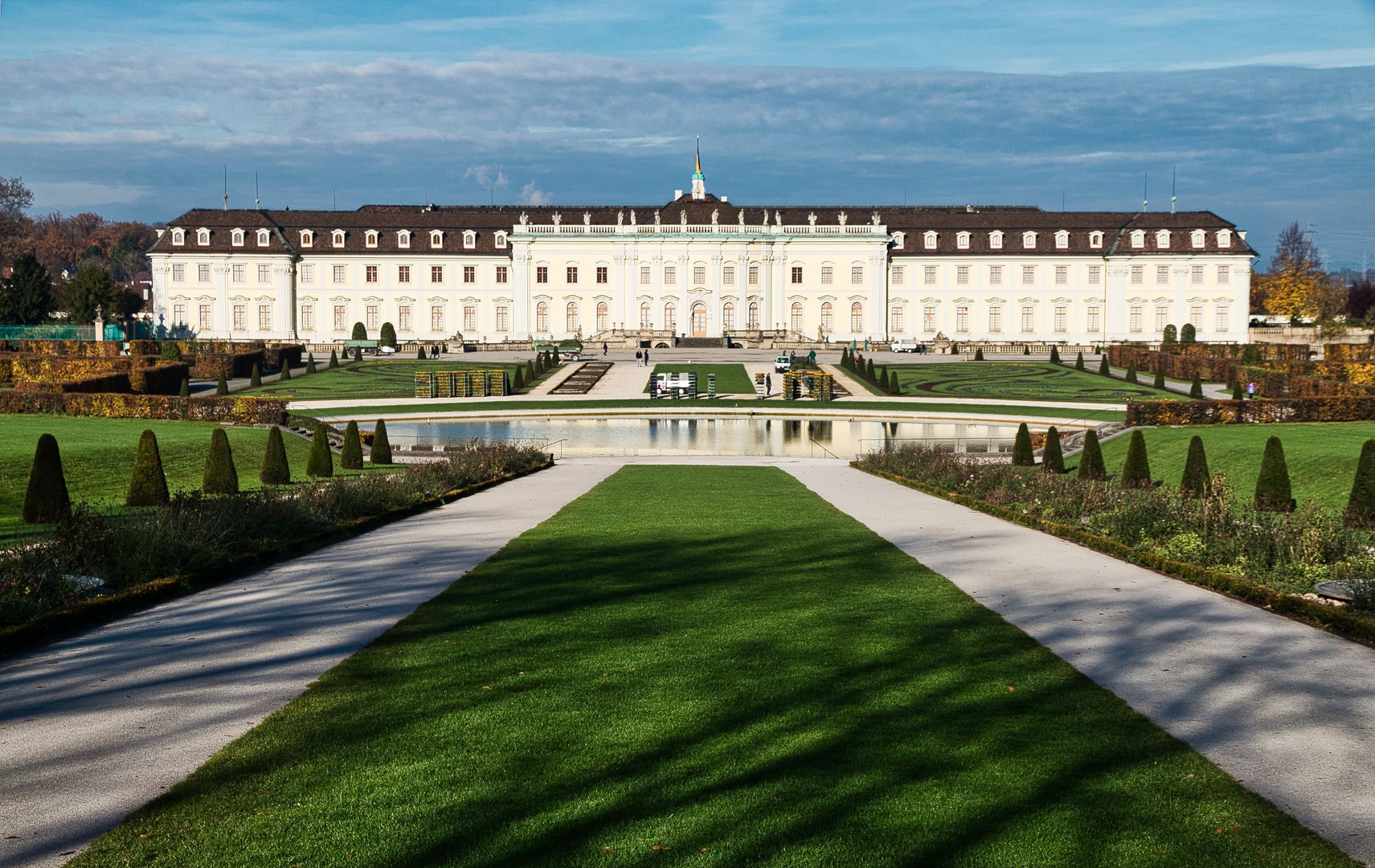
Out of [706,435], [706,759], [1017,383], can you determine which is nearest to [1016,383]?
[1017,383]

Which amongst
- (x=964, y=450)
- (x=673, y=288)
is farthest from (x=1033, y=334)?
(x=964, y=450)

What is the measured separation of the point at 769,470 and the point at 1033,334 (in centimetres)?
6925

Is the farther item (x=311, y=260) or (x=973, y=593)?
(x=311, y=260)

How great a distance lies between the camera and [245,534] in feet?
45.4

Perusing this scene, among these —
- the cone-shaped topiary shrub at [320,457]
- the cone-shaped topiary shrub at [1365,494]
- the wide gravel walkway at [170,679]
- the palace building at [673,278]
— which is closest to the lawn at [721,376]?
the palace building at [673,278]

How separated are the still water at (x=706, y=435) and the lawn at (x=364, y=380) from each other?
12104mm

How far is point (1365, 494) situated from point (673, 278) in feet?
253

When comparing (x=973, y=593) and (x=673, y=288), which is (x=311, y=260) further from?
(x=973, y=593)

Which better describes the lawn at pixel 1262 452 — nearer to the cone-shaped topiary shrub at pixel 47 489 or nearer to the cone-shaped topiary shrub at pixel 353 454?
the cone-shaped topiary shrub at pixel 353 454

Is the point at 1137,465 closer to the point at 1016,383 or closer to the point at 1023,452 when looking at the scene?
the point at 1023,452

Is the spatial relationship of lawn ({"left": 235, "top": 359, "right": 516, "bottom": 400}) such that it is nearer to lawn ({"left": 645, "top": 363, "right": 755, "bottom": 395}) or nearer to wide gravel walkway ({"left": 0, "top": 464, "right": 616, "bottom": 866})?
lawn ({"left": 645, "top": 363, "right": 755, "bottom": 395})

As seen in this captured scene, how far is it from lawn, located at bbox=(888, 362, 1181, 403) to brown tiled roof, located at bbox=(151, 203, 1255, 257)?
2368 cm

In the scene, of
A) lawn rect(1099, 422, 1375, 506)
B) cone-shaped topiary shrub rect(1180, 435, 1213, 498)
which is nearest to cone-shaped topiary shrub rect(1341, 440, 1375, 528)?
lawn rect(1099, 422, 1375, 506)

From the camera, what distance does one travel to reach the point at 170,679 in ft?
26.6
